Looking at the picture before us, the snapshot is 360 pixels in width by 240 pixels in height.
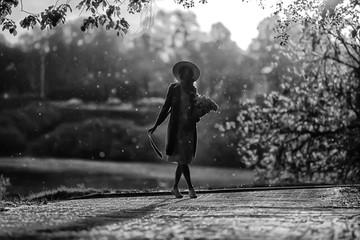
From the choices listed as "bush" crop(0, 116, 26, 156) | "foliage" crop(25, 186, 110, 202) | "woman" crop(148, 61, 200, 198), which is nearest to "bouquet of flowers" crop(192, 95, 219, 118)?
"woman" crop(148, 61, 200, 198)

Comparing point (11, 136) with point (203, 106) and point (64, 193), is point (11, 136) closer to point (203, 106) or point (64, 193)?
point (64, 193)

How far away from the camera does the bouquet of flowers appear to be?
12094 mm

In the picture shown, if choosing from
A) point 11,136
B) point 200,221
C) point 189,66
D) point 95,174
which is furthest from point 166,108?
point 95,174

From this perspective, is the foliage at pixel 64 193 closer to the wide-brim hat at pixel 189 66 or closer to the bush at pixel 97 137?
the wide-brim hat at pixel 189 66

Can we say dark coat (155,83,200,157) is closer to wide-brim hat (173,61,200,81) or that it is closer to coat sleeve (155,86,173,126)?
coat sleeve (155,86,173,126)

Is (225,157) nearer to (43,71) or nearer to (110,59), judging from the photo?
(110,59)

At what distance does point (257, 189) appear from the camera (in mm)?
15344

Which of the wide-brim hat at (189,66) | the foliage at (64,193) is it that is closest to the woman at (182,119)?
the wide-brim hat at (189,66)

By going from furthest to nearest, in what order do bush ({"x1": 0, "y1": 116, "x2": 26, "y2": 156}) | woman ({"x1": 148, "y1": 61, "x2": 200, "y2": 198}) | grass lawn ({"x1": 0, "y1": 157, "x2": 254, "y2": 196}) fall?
bush ({"x1": 0, "y1": 116, "x2": 26, "y2": 156}), grass lawn ({"x1": 0, "y1": 157, "x2": 254, "y2": 196}), woman ({"x1": 148, "y1": 61, "x2": 200, "y2": 198})

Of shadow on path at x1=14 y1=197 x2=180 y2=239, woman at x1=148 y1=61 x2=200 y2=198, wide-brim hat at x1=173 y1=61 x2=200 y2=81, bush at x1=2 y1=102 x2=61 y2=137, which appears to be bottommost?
shadow on path at x1=14 y1=197 x2=180 y2=239

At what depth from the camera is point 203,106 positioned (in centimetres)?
1209

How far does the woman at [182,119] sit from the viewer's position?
12305 millimetres

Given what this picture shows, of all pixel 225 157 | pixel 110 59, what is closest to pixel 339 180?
pixel 225 157

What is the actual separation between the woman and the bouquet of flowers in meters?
0.12
